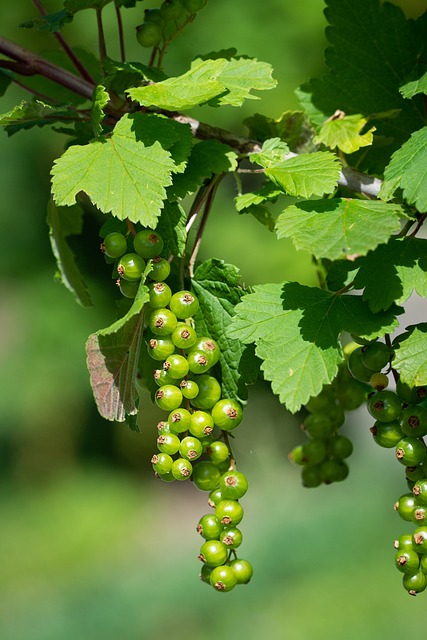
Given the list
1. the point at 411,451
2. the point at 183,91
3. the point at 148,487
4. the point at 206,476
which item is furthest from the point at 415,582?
the point at 148,487

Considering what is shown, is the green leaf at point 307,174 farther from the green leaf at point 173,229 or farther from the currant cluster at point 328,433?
the currant cluster at point 328,433

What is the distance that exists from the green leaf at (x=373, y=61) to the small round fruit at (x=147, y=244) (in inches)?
13.9

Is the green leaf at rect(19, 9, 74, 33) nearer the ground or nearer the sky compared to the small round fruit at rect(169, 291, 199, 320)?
nearer the sky

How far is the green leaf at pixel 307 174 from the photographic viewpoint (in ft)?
2.79

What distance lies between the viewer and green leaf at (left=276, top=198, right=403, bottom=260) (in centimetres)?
75

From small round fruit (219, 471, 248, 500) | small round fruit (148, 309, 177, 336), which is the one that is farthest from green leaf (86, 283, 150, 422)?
small round fruit (219, 471, 248, 500)

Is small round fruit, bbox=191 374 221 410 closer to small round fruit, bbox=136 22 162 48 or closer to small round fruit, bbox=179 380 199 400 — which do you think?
small round fruit, bbox=179 380 199 400

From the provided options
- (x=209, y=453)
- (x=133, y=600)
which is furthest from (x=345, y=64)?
(x=133, y=600)

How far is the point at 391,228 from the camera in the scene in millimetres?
757

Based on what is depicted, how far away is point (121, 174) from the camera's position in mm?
845

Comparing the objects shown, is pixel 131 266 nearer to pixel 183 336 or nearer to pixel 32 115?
pixel 183 336

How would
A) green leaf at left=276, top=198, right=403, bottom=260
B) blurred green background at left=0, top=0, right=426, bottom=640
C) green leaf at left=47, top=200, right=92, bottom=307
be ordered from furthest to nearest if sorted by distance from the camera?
blurred green background at left=0, top=0, right=426, bottom=640
green leaf at left=47, top=200, right=92, bottom=307
green leaf at left=276, top=198, right=403, bottom=260

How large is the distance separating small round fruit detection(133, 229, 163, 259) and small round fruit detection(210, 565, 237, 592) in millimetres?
346

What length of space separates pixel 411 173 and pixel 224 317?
25 centimetres
